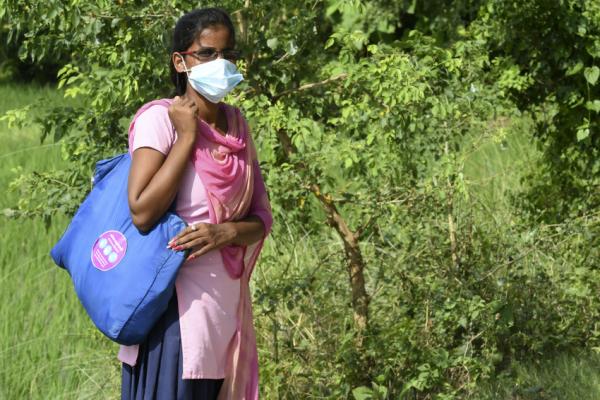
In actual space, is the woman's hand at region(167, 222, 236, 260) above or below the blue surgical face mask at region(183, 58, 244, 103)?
below

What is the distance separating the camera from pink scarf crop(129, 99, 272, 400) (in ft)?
9.45

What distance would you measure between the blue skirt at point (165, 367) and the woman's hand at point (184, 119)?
418 millimetres

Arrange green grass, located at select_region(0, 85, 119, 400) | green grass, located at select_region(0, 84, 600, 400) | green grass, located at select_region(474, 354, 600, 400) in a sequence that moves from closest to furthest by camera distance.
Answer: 1. green grass, located at select_region(474, 354, 600, 400)
2. green grass, located at select_region(0, 84, 600, 400)
3. green grass, located at select_region(0, 85, 119, 400)

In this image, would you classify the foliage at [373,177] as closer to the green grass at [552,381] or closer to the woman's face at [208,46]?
the green grass at [552,381]

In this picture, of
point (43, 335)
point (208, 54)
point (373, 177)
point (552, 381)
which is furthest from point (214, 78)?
point (43, 335)

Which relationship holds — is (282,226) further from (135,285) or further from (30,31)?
(135,285)

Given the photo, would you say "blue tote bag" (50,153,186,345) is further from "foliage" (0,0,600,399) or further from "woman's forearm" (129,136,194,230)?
"foliage" (0,0,600,399)

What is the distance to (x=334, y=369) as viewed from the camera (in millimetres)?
4504

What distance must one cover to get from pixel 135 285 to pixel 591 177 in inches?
138

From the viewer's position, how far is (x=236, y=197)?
9.70 feet

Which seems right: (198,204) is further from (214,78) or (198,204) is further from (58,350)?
(58,350)

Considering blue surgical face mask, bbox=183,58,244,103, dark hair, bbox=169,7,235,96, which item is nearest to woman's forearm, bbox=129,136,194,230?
blue surgical face mask, bbox=183,58,244,103

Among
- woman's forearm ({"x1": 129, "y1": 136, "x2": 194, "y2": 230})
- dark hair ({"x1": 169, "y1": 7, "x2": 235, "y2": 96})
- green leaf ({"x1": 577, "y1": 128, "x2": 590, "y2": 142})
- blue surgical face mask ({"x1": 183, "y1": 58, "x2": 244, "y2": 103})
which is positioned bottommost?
green leaf ({"x1": 577, "y1": 128, "x2": 590, "y2": 142})

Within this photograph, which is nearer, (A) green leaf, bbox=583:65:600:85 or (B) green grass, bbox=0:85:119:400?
(B) green grass, bbox=0:85:119:400
